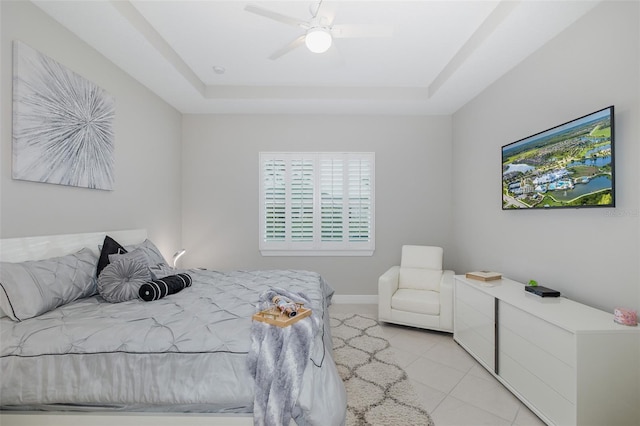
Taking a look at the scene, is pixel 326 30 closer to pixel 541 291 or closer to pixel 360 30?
pixel 360 30

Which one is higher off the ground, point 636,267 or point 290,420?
point 636,267

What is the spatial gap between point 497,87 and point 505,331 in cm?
249

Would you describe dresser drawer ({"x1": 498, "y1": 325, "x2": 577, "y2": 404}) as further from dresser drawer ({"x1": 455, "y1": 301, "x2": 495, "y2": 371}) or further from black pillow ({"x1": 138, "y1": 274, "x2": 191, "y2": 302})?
black pillow ({"x1": 138, "y1": 274, "x2": 191, "y2": 302})

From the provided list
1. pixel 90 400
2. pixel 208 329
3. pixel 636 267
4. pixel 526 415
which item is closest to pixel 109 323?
pixel 90 400

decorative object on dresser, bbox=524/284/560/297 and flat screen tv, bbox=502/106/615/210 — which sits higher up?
flat screen tv, bbox=502/106/615/210

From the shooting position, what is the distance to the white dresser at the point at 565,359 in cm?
166

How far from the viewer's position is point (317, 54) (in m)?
3.02

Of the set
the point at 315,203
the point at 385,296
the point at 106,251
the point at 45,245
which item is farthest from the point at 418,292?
the point at 45,245

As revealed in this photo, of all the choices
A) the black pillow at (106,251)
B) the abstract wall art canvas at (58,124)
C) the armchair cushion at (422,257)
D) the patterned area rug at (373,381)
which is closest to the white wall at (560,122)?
the armchair cushion at (422,257)

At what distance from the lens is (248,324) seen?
167 centimetres

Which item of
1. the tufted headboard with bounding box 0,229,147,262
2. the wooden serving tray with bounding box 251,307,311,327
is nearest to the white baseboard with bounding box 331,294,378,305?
the wooden serving tray with bounding box 251,307,311,327

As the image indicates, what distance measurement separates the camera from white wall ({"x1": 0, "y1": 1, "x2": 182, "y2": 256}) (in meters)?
1.92

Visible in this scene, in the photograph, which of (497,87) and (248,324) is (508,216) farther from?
(248,324)

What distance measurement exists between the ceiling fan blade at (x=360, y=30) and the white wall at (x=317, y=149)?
221 centimetres
